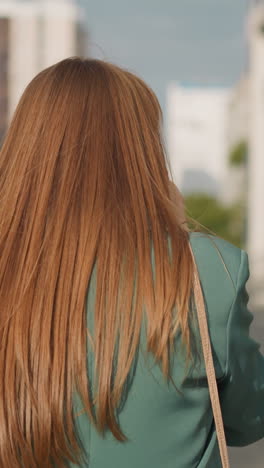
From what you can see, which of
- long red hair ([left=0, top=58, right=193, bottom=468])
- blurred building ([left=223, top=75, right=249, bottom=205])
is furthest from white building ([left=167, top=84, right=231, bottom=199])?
long red hair ([left=0, top=58, right=193, bottom=468])

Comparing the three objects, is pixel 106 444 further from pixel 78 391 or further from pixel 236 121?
pixel 236 121

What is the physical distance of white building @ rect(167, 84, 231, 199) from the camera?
342 feet

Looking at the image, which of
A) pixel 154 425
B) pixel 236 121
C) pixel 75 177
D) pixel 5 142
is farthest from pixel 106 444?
pixel 236 121

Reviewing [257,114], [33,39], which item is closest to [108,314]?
[257,114]

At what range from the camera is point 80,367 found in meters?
1.67

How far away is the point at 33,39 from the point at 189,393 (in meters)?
99.5

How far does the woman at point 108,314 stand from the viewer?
5.49 feet

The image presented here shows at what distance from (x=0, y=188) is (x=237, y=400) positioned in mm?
618

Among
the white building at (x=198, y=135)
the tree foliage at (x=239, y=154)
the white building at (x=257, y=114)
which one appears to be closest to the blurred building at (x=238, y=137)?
the tree foliage at (x=239, y=154)

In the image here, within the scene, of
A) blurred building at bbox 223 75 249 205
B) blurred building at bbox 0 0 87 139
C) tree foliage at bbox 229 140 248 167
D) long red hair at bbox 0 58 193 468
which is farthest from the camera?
blurred building at bbox 0 0 87 139

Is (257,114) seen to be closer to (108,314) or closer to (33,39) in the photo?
(33,39)

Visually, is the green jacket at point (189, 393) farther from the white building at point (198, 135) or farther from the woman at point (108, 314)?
the white building at point (198, 135)

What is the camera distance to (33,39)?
323 feet

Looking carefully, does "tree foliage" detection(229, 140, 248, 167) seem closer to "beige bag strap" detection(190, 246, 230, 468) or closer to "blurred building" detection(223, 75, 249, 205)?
"blurred building" detection(223, 75, 249, 205)
